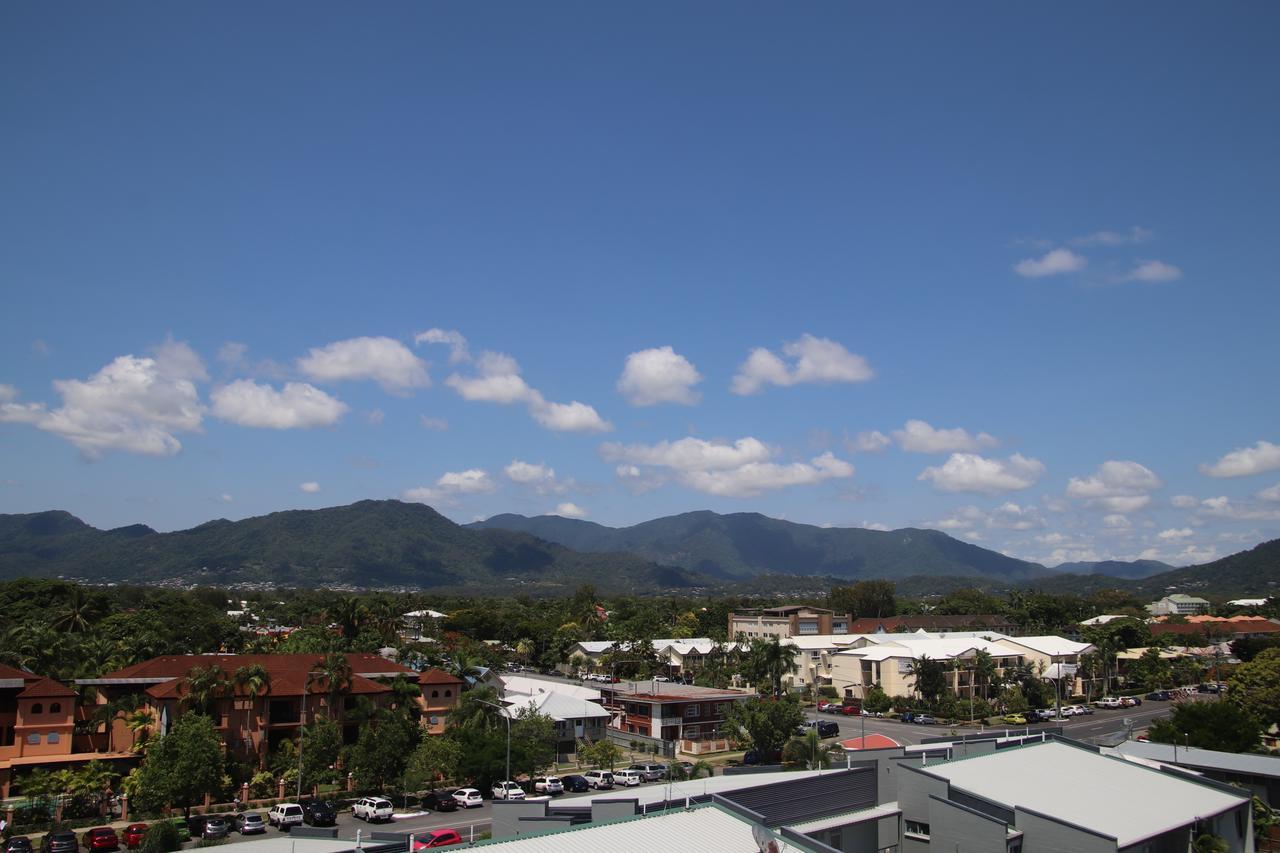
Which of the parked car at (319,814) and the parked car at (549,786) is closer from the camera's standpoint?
the parked car at (319,814)

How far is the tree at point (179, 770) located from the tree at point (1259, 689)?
80.5m

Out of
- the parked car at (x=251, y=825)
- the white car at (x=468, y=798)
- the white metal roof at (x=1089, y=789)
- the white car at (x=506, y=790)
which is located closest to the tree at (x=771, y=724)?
the white car at (x=506, y=790)

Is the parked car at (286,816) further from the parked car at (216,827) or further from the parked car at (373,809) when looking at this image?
the parked car at (373,809)

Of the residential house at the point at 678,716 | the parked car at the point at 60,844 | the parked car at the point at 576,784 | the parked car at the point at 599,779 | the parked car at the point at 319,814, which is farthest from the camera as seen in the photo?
the residential house at the point at 678,716

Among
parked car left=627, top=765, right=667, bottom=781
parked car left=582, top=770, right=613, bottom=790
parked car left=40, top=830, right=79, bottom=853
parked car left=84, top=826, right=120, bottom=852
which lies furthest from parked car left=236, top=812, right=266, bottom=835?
parked car left=627, top=765, right=667, bottom=781

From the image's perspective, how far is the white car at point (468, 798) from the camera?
54.8 m

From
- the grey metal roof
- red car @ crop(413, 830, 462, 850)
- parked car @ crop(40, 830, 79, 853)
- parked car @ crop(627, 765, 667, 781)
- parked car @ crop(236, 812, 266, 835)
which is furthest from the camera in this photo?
parked car @ crop(627, 765, 667, 781)

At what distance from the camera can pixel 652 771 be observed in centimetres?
6359

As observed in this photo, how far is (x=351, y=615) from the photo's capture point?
102812 millimetres

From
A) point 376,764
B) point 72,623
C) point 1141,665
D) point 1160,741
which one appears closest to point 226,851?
point 376,764

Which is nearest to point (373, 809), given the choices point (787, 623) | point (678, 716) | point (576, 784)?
point (576, 784)

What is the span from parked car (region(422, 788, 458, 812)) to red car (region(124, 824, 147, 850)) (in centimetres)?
1544

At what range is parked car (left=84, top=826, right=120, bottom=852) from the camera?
43875 mm

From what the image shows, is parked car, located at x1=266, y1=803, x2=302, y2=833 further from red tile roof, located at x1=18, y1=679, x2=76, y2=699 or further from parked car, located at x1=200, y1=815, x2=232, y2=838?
red tile roof, located at x1=18, y1=679, x2=76, y2=699
